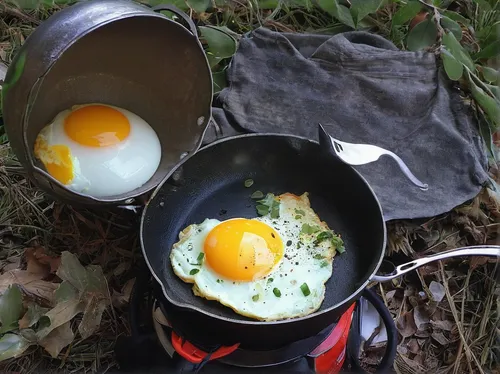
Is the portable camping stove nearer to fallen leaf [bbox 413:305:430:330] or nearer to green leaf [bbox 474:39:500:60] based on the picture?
fallen leaf [bbox 413:305:430:330]

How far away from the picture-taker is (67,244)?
1869 millimetres

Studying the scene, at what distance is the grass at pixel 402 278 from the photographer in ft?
5.71

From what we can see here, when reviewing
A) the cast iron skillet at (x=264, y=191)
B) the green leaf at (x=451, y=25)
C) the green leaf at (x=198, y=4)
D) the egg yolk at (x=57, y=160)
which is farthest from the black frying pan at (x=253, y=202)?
the green leaf at (x=451, y=25)

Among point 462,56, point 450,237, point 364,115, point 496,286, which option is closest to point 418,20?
point 462,56

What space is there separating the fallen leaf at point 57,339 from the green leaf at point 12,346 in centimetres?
5

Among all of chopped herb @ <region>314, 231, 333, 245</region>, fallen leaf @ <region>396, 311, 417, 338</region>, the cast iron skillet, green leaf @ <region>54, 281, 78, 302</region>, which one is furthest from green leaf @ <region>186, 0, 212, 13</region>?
fallen leaf @ <region>396, 311, 417, 338</region>

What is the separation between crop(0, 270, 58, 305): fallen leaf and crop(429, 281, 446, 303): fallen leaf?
124 cm

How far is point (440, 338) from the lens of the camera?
183cm

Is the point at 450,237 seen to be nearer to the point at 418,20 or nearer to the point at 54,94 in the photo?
the point at 418,20

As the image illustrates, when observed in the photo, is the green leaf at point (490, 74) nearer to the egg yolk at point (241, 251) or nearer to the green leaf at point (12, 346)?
the egg yolk at point (241, 251)

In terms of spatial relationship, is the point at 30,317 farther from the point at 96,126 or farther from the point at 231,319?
the point at 231,319

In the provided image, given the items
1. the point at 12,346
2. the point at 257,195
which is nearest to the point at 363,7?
the point at 257,195

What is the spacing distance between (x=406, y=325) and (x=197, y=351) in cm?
79

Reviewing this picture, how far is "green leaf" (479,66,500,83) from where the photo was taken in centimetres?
213
